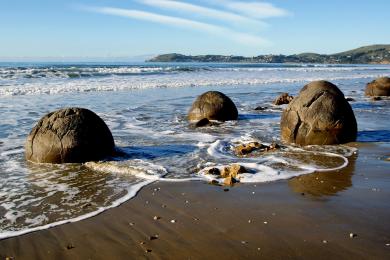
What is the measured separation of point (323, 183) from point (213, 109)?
6.75 metres

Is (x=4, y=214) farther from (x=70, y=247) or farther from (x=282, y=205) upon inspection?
(x=282, y=205)

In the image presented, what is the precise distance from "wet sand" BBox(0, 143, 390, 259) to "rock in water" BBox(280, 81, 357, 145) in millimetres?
2684

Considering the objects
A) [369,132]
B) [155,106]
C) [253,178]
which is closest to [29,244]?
[253,178]

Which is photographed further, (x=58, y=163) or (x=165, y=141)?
(x=165, y=141)

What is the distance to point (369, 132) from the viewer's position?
10.5m

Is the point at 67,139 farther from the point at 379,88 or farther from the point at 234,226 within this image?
the point at 379,88

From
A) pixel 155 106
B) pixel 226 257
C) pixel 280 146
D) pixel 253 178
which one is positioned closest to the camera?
pixel 226 257

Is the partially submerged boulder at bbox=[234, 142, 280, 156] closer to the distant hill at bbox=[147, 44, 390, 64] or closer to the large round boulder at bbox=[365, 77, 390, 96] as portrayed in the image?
the large round boulder at bbox=[365, 77, 390, 96]

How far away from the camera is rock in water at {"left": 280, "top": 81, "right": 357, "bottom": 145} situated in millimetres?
8938

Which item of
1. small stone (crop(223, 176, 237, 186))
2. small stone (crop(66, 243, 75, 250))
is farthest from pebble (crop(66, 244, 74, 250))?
small stone (crop(223, 176, 237, 186))

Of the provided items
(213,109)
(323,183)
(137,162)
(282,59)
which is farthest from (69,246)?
(282,59)

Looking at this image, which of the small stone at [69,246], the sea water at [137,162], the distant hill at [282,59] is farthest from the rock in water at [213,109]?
the distant hill at [282,59]

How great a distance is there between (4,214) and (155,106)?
11555 millimetres

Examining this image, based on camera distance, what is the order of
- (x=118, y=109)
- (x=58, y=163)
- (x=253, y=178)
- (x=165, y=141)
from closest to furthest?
(x=253, y=178)
(x=58, y=163)
(x=165, y=141)
(x=118, y=109)
